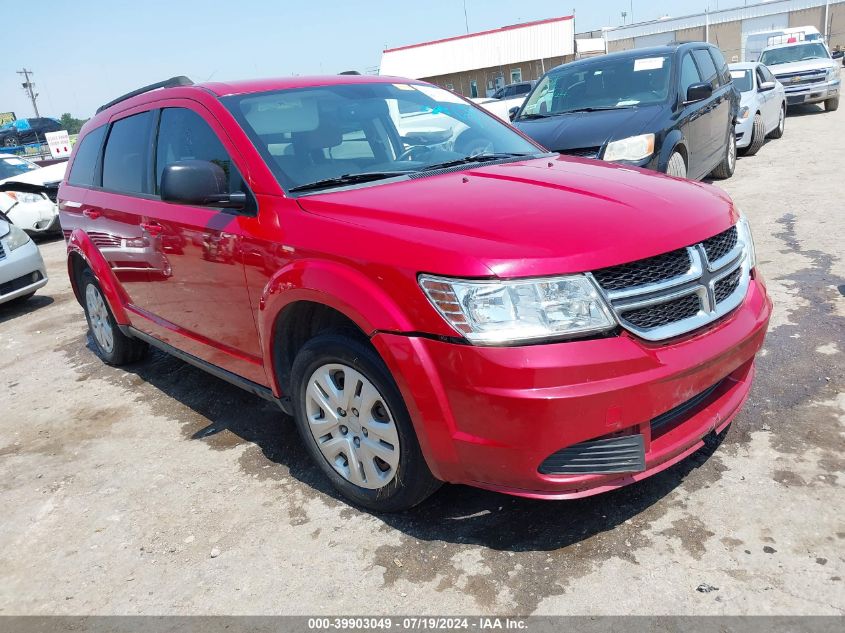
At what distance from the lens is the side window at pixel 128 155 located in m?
4.09

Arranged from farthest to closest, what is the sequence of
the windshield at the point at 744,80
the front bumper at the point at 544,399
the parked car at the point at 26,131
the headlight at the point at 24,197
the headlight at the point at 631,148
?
1. the parked car at the point at 26,131
2. the headlight at the point at 24,197
3. the windshield at the point at 744,80
4. the headlight at the point at 631,148
5. the front bumper at the point at 544,399

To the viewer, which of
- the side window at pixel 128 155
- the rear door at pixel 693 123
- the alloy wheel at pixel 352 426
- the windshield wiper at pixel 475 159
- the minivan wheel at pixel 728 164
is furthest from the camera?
the minivan wheel at pixel 728 164

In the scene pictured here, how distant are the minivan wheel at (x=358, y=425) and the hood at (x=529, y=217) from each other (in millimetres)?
463

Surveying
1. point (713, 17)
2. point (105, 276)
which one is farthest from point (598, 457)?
point (713, 17)

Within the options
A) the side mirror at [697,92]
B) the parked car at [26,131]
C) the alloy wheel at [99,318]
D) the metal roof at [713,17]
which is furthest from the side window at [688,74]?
the metal roof at [713,17]

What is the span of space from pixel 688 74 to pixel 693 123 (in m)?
0.65

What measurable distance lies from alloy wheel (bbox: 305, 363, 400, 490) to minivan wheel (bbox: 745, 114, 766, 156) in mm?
10201

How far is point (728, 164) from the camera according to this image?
9562 mm

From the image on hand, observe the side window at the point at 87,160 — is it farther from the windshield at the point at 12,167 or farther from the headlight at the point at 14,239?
the windshield at the point at 12,167

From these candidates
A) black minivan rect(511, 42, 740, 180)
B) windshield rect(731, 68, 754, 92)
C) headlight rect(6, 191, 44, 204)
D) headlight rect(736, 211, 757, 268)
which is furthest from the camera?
headlight rect(6, 191, 44, 204)

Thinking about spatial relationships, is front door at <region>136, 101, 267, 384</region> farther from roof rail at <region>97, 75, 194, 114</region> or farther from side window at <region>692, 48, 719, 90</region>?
side window at <region>692, 48, 719, 90</region>

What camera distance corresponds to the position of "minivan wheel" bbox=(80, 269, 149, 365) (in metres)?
5.15

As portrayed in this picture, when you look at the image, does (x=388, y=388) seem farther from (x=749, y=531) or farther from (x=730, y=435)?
(x=730, y=435)

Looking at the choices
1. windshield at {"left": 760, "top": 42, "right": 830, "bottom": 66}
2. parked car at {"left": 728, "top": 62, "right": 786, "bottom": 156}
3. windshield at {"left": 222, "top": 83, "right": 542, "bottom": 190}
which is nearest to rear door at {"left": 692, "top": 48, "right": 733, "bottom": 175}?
parked car at {"left": 728, "top": 62, "right": 786, "bottom": 156}
